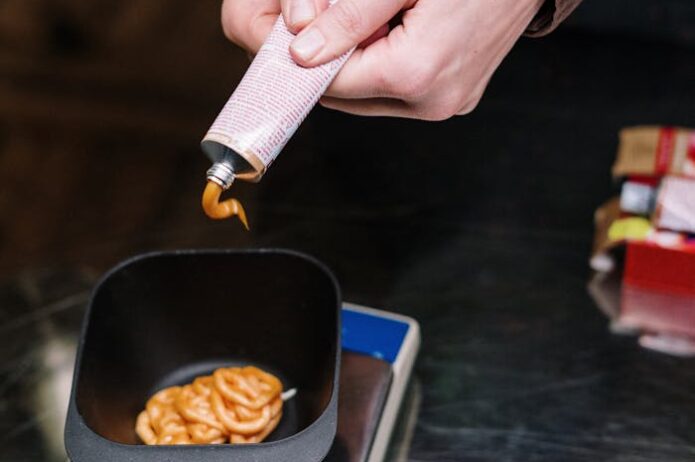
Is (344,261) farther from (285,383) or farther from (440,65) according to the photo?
(440,65)

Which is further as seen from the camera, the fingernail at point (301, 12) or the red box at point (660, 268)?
the red box at point (660, 268)

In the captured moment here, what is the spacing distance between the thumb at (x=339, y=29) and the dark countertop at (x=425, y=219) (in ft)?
1.36

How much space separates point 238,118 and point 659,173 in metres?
0.61

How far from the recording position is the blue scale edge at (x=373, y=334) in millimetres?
847

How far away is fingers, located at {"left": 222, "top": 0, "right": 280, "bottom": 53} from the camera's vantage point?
71cm

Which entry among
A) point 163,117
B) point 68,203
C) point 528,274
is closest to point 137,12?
point 163,117

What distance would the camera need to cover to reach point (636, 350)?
0.94 m

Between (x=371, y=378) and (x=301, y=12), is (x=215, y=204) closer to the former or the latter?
(x=301, y=12)

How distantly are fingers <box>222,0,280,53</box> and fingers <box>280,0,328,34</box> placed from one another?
0.19 ft

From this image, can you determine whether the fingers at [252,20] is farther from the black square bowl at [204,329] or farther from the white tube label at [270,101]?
the black square bowl at [204,329]

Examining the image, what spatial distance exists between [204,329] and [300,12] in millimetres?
Answer: 345

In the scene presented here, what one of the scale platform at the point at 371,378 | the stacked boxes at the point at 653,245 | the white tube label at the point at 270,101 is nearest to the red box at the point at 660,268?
the stacked boxes at the point at 653,245

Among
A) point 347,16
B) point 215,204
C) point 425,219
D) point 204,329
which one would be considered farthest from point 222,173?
point 425,219

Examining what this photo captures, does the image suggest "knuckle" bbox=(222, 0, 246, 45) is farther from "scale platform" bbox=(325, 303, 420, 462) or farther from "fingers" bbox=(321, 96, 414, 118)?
"scale platform" bbox=(325, 303, 420, 462)
